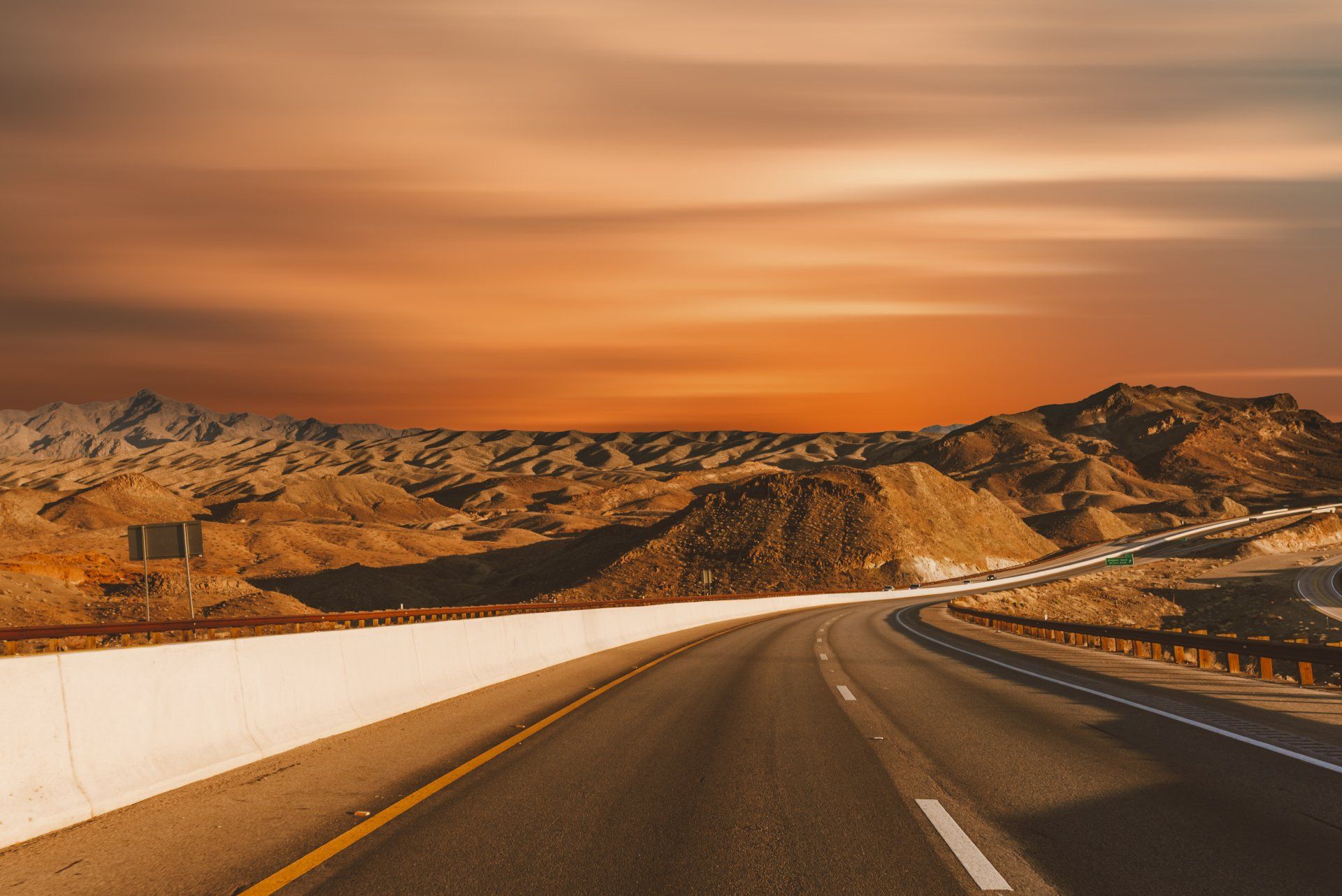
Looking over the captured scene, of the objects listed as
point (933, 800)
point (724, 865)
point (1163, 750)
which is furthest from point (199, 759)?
point (1163, 750)

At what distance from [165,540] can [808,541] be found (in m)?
84.7

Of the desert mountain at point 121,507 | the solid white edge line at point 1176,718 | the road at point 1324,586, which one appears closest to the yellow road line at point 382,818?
the solid white edge line at point 1176,718

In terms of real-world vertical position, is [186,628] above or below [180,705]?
above

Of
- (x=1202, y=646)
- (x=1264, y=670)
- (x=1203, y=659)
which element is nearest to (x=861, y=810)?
(x=1264, y=670)

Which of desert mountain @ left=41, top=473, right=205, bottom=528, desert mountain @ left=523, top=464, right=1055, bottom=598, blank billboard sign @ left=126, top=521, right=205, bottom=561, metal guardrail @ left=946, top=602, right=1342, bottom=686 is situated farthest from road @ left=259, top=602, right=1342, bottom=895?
desert mountain @ left=41, top=473, right=205, bottom=528

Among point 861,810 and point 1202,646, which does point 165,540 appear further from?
point 861,810

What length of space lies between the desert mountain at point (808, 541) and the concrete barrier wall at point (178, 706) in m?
85.2

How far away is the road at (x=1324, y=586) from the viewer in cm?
6762

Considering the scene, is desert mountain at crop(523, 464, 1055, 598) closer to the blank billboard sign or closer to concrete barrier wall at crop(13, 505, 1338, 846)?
the blank billboard sign

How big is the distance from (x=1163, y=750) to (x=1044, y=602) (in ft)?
245

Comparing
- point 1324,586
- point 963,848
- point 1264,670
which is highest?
point 963,848

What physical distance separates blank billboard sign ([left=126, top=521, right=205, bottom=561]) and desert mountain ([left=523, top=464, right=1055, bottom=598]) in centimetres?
5510

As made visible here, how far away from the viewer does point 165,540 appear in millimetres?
43656

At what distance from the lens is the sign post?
41656 millimetres
